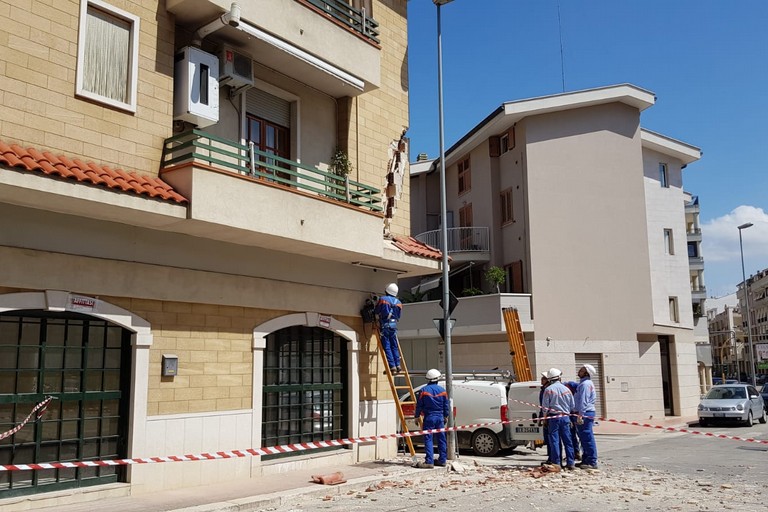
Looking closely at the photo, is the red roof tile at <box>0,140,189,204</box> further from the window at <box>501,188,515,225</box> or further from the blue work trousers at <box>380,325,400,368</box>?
the window at <box>501,188,515,225</box>

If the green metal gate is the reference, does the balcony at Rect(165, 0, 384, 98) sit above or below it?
above

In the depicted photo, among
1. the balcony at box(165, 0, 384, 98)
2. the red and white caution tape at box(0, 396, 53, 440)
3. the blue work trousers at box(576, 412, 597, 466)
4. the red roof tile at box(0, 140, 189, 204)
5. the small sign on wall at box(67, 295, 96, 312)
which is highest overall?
the balcony at box(165, 0, 384, 98)

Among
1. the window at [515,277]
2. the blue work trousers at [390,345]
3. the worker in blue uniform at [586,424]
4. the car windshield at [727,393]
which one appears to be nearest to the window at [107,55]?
the blue work trousers at [390,345]

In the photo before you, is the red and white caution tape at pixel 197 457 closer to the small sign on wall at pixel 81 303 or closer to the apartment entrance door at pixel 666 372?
the small sign on wall at pixel 81 303

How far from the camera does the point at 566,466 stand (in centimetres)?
1318

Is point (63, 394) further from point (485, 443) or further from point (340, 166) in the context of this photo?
point (485, 443)

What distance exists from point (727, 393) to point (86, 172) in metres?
24.9

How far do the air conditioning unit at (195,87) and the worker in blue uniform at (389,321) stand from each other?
5.06 metres

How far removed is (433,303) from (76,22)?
71.3ft

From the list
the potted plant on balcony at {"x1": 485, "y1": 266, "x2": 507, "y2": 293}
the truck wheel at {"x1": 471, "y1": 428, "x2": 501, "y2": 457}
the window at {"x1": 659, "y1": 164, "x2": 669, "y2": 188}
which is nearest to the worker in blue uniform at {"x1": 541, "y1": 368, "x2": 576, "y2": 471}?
the truck wheel at {"x1": 471, "y1": 428, "x2": 501, "y2": 457}

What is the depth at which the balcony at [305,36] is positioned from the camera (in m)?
11.3

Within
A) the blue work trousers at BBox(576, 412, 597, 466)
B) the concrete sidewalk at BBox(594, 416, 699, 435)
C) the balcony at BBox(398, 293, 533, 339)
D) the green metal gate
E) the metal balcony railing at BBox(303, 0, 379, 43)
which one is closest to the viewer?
the green metal gate

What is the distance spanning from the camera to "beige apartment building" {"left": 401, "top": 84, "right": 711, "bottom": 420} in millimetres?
27703

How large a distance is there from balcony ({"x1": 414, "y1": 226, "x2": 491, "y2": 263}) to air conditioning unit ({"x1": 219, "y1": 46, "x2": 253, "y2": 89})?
18930 mm
